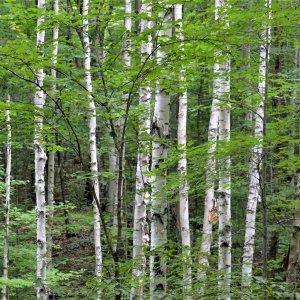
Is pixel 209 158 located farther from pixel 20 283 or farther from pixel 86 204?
pixel 86 204

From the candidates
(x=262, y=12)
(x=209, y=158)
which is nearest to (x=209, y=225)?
(x=209, y=158)

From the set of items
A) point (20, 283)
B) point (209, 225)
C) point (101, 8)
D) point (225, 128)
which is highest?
point (101, 8)

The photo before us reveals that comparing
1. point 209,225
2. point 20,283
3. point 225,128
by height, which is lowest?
point 20,283

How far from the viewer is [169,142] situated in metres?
3.87

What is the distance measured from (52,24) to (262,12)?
6.98 ft

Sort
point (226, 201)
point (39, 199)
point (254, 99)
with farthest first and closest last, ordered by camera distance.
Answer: point (39, 199), point (226, 201), point (254, 99)

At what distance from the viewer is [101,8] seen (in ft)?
12.7

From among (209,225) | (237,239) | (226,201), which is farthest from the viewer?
(237,239)

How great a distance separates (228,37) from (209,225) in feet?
20.8

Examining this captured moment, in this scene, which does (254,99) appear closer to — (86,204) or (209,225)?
(209,225)

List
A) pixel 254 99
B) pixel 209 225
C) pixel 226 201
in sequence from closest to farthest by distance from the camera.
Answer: pixel 254 99, pixel 226 201, pixel 209 225

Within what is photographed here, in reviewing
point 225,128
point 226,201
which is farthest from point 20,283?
point 225,128

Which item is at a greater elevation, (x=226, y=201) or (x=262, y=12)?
(x=262, y=12)

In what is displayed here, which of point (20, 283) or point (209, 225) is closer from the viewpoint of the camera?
point (20, 283)
